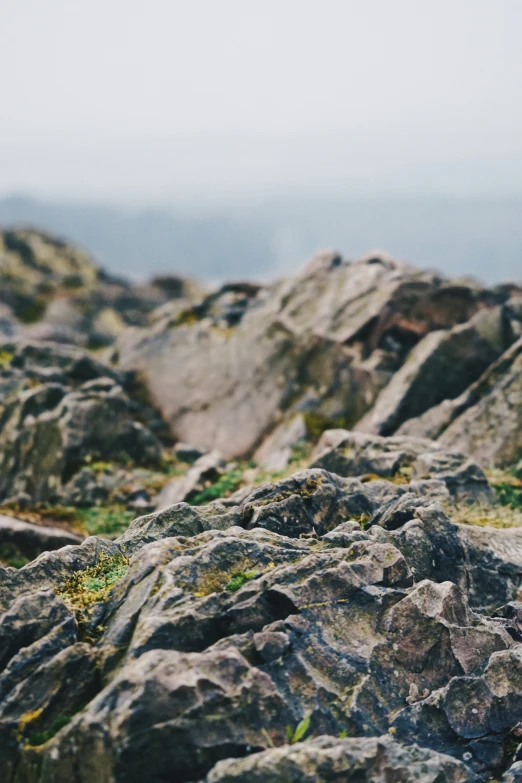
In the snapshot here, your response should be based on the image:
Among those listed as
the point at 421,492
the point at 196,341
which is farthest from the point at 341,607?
the point at 196,341

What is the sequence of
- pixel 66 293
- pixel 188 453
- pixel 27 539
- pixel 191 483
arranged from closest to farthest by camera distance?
pixel 27 539 < pixel 191 483 < pixel 188 453 < pixel 66 293

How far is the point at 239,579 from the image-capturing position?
1395cm

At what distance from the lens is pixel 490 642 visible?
1490 centimetres

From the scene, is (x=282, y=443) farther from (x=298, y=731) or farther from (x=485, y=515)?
(x=298, y=731)

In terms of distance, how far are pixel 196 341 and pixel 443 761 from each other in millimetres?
36347

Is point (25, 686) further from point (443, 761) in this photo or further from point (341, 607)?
point (443, 761)

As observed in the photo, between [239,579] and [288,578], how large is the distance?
0.91 metres

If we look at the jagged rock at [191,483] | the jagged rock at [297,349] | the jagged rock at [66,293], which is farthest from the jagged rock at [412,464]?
the jagged rock at [66,293]

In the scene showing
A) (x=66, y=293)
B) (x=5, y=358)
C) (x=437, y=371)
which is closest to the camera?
(x=437, y=371)

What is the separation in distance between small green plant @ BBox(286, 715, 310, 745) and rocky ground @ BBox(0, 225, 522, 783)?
34 mm

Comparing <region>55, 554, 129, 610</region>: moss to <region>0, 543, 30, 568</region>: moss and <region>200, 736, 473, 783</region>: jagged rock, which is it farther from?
<region>0, 543, 30, 568</region>: moss

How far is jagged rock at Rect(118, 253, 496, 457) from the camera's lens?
39.3m

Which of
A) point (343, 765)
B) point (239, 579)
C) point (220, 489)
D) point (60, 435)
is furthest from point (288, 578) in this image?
point (60, 435)

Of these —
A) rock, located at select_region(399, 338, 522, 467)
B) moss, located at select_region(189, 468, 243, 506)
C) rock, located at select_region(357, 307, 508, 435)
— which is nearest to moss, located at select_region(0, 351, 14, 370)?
moss, located at select_region(189, 468, 243, 506)
